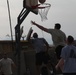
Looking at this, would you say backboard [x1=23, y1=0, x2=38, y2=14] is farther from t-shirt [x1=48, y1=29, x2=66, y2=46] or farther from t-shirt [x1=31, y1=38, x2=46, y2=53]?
t-shirt [x1=48, y1=29, x2=66, y2=46]

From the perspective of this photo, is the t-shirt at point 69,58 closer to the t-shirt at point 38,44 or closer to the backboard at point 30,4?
the t-shirt at point 38,44

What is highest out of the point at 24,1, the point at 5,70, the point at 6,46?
the point at 24,1

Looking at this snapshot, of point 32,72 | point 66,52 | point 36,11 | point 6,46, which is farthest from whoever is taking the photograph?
point 6,46

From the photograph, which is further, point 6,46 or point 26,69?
point 6,46

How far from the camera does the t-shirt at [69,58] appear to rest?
9992mm

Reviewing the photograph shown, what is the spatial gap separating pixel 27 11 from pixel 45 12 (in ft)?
3.72

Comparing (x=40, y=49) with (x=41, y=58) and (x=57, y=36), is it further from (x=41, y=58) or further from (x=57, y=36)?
(x=57, y=36)

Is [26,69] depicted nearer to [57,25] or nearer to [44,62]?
[44,62]

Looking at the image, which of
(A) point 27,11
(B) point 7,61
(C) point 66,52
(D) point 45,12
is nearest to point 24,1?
(A) point 27,11

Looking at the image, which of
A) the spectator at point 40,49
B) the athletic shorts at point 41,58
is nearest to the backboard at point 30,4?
the spectator at point 40,49

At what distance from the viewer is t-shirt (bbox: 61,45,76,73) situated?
32.8 ft

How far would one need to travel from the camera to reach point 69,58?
10055mm

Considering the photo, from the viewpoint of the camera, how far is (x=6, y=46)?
24.1 meters

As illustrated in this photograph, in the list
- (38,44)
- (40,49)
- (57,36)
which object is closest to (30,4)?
(38,44)
